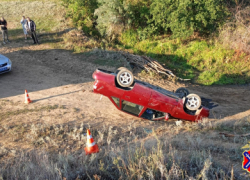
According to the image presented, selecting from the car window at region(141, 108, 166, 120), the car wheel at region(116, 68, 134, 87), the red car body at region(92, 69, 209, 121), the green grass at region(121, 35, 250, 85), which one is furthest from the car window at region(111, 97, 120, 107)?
the green grass at region(121, 35, 250, 85)

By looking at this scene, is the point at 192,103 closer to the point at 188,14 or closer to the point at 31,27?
the point at 188,14

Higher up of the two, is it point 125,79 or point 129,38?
point 129,38

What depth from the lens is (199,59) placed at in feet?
58.0

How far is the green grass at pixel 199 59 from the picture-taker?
15.7 metres

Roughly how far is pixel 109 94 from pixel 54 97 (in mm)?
3607

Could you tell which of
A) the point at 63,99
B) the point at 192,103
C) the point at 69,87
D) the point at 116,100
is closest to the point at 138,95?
the point at 116,100

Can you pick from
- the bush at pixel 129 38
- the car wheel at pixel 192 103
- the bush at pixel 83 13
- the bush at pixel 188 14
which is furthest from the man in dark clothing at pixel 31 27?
the car wheel at pixel 192 103

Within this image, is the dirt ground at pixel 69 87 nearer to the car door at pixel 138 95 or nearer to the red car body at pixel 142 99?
the red car body at pixel 142 99

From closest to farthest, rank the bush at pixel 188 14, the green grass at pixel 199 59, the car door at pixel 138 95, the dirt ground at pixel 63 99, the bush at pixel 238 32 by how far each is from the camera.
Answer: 1. the dirt ground at pixel 63 99
2. the car door at pixel 138 95
3. the green grass at pixel 199 59
4. the bush at pixel 238 32
5. the bush at pixel 188 14

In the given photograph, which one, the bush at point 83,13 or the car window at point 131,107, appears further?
the bush at point 83,13

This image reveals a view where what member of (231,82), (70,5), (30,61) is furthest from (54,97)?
(70,5)

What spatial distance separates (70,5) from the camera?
72.4ft

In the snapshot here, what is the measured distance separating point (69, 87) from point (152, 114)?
5096 mm

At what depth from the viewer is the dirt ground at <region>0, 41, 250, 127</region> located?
9.32m
